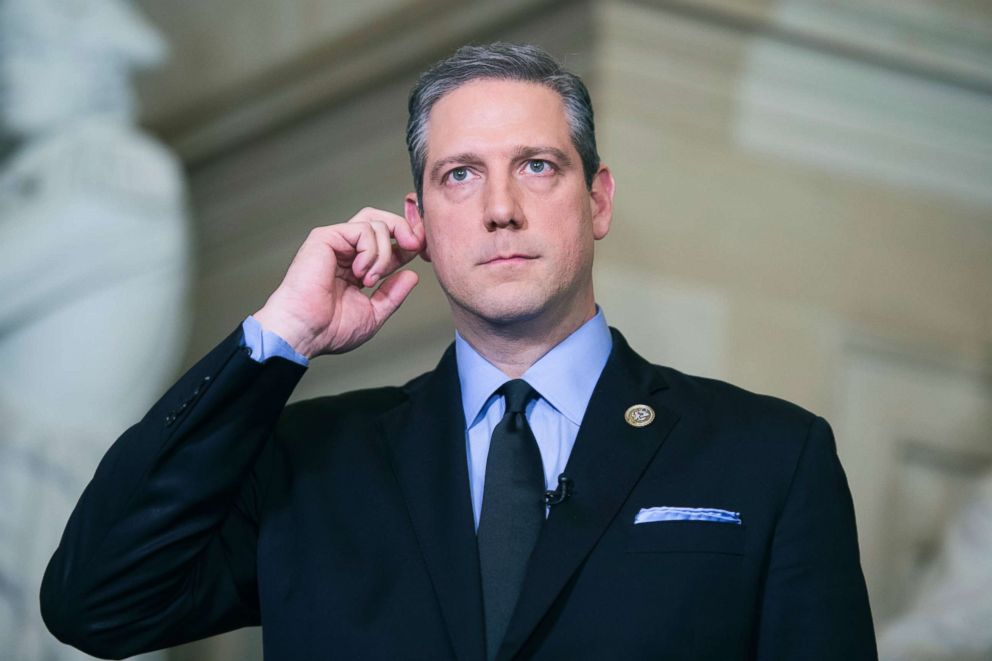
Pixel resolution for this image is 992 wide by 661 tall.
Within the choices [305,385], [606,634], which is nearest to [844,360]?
[305,385]

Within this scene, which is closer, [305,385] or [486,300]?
[486,300]

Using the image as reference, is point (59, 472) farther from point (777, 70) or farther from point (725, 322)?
point (777, 70)

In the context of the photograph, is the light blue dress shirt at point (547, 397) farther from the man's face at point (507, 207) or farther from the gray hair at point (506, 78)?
the gray hair at point (506, 78)

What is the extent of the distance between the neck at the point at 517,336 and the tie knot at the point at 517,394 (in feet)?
0.16

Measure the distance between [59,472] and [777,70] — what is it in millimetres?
2300

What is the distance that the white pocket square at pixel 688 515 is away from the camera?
206 centimetres

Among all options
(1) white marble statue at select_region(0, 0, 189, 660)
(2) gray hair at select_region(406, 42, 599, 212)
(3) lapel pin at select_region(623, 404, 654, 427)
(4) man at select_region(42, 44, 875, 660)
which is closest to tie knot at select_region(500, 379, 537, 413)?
(4) man at select_region(42, 44, 875, 660)

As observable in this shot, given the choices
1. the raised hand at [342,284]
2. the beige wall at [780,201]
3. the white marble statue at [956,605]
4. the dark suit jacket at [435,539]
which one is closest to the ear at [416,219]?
the raised hand at [342,284]

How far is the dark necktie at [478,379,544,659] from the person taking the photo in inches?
80.7

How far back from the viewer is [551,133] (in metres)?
2.34

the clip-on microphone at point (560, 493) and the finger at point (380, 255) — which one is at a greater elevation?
the finger at point (380, 255)

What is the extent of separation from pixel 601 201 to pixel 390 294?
36 cm

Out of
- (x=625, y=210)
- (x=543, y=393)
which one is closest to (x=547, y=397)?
(x=543, y=393)

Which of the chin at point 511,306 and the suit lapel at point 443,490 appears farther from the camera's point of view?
the chin at point 511,306
